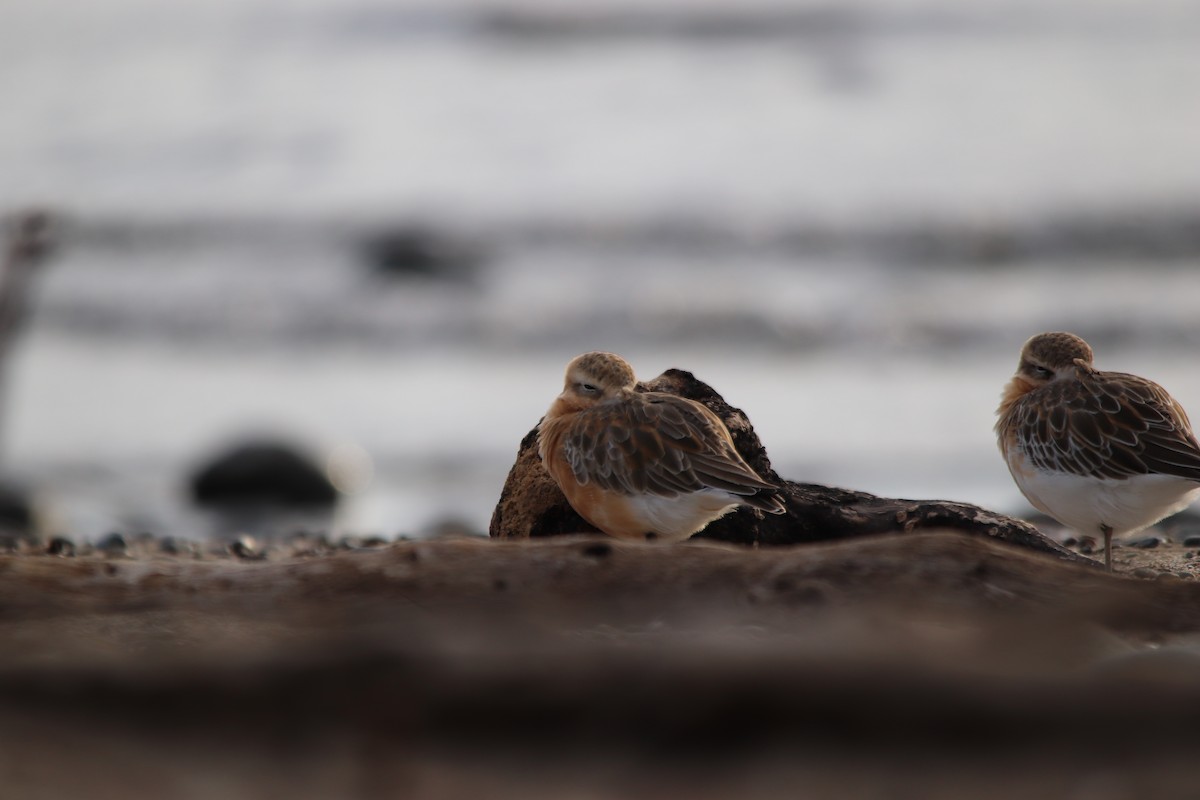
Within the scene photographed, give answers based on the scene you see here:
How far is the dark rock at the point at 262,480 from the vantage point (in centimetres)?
1178

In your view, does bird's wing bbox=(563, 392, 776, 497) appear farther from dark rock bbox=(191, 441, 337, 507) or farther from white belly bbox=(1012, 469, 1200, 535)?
dark rock bbox=(191, 441, 337, 507)

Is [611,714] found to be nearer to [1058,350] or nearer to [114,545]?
[1058,350]

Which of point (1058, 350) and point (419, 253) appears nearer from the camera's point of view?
point (1058, 350)

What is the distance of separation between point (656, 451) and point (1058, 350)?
2483mm

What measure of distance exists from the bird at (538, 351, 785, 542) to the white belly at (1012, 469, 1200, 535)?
161 cm

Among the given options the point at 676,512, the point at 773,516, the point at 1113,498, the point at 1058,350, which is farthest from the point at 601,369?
the point at 1113,498

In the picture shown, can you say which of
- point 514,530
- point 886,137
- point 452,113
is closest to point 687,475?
point 514,530

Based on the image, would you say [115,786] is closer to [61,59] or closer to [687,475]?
[687,475]

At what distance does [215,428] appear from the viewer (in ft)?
46.5

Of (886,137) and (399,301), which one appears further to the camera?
(886,137)

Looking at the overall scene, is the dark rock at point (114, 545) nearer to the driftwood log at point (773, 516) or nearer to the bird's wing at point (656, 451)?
the driftwood log at point (773, 516)

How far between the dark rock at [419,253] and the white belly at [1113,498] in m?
14.5

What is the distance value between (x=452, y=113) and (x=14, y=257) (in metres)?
21.9

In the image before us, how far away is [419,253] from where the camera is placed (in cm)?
2077
